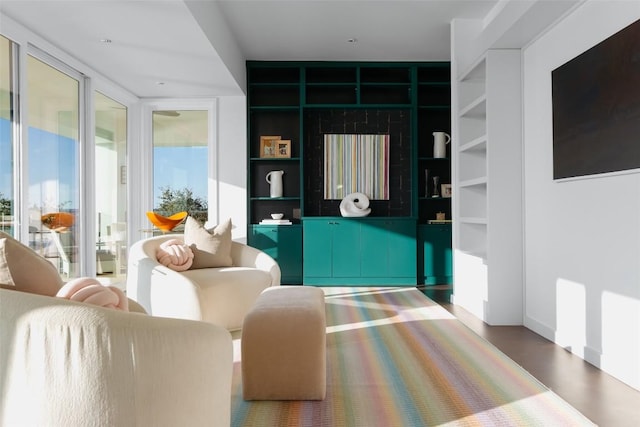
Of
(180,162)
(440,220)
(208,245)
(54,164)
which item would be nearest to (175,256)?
(208,245)

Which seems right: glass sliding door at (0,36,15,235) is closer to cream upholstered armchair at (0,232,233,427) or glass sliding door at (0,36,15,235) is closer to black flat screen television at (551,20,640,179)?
cream upholstered armchair at (0,232,233,427)

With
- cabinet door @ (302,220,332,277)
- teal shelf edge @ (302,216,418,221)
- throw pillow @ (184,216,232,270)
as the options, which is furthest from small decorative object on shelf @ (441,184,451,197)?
throw pillow @ (184,216,232,270)

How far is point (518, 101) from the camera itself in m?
4.07

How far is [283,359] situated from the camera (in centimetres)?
236

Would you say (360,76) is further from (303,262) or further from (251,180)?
Result: (303,262)

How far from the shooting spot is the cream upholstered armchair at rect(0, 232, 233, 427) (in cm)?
120

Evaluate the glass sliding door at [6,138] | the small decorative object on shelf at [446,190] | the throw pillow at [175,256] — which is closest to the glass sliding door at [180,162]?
the throw pillow at [175,256]

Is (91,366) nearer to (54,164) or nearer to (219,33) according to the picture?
(54,164)

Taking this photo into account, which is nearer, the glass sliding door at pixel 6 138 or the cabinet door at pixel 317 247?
the glass sliding door at pixel 6 138

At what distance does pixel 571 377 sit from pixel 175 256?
9.72ft

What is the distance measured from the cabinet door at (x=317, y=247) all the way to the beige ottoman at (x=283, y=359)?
12.3ft

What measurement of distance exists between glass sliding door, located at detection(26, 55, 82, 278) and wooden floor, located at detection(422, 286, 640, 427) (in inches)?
146

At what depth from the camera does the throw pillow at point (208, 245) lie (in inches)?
165

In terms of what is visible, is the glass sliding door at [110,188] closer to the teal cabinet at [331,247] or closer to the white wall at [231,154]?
the white wall at [231,154]
